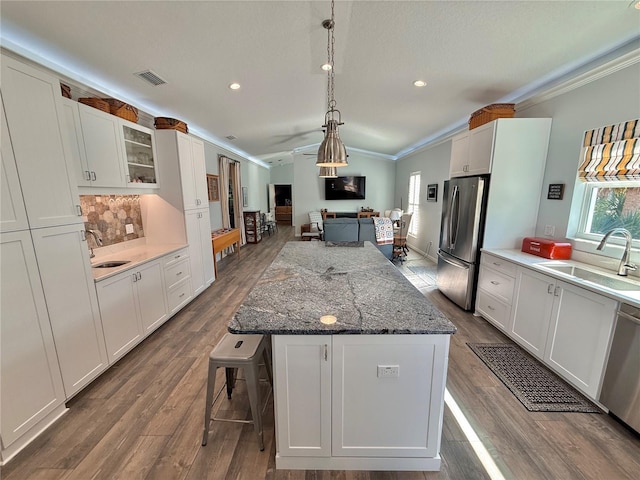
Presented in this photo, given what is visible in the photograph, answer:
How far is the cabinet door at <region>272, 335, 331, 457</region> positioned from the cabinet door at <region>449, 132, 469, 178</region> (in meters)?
3.09

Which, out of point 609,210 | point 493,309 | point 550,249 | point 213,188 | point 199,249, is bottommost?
point 493,309

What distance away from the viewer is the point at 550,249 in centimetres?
250

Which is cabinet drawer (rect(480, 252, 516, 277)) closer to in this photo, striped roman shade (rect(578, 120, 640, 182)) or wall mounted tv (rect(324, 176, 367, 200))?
striped roman shade (rect(578, 120, 640, 182))

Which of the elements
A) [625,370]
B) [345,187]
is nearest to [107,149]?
[625,370]

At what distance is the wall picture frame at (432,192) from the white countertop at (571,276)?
293 cm

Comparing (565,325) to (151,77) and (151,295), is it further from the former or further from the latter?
(151,77)

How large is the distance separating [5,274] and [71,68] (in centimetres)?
205

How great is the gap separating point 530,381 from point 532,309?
614 millimetres

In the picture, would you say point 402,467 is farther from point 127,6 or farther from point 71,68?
point 71,68

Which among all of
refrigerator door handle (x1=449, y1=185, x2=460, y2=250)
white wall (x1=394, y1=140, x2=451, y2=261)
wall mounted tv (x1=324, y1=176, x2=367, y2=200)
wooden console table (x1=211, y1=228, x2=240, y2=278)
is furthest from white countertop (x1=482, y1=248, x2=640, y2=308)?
wall mounted tv (x1=324, y1=176, x2=367, y2=200)

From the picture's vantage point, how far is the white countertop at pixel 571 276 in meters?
1.60

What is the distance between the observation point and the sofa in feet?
16.5

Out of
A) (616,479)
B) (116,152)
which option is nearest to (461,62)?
(616,479)

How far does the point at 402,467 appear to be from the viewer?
55.1 inches
